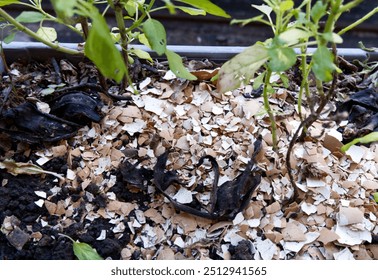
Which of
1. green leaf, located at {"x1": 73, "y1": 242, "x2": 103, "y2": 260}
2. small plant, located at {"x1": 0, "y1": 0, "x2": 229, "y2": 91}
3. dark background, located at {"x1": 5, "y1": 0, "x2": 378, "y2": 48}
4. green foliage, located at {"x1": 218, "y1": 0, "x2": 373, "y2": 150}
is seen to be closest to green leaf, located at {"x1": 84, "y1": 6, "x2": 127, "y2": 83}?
small plant, located at {"x1": 0, "y1": 0, "x2": 229, "y2": 91}

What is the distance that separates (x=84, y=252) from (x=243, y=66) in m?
0.28

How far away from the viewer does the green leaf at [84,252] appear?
54cm

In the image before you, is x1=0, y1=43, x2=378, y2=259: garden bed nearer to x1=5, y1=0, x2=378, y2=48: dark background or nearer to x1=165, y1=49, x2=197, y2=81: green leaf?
x1=165, y1=49, x2=197, y2=81: green leaf

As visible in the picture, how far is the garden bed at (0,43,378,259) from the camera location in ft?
1.90

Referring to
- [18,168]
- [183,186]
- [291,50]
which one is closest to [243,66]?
Answer: [291,50]

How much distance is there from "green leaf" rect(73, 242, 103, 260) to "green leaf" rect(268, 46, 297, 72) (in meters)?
0.30

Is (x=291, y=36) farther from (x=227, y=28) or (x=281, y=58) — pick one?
(x=227, y=28)

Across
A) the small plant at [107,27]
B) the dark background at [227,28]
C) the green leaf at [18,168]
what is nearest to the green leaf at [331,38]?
the small plant at [107,27]

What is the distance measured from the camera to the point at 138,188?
620 millimetres

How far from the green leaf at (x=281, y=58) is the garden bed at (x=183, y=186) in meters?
0.14

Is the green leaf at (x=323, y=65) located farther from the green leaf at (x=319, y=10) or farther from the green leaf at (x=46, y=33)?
the green leaf at (x=46, y=33)

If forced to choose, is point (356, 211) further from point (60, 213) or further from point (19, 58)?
point (19, 58)
